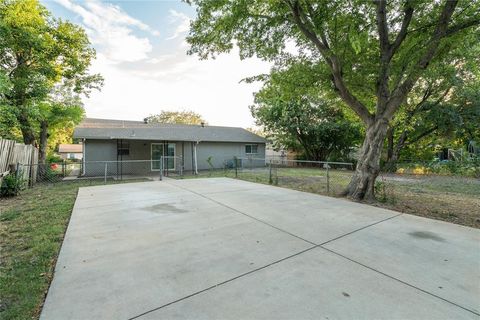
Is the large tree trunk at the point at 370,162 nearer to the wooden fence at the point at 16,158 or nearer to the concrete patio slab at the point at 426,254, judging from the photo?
the concrete patio slab at the point at 426,254

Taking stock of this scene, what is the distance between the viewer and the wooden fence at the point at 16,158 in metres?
6.66

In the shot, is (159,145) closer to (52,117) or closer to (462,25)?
(52,117)

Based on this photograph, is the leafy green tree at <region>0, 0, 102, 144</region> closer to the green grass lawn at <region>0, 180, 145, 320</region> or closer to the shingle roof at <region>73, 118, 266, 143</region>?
the shingle roof at <region>73, 118, 266, 143</region>

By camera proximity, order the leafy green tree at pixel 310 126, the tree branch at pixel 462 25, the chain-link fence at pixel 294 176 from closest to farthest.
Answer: the tree branch at pixel 462 25 → the chain-link fence at pixel 294 176 → the leafy green tree at pixel 310 126

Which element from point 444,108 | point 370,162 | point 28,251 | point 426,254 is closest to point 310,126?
point 444,108

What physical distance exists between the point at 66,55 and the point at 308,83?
13.2 m

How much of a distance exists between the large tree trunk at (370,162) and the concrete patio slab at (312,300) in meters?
4.52

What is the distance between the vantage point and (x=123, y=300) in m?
2.01

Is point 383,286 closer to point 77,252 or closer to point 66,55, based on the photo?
point 77,252

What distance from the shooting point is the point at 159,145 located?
50.2 feet

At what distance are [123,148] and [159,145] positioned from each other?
2.26 metres

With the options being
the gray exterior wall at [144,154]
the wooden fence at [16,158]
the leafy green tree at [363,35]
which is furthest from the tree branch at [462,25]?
the gray exterior wall at [144,154]

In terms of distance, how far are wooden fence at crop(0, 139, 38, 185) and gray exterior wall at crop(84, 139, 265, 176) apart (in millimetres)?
1993

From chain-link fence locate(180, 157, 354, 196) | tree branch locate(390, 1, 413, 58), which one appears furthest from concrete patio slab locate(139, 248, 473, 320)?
tree branch locate(390, 1, 413, 58)
